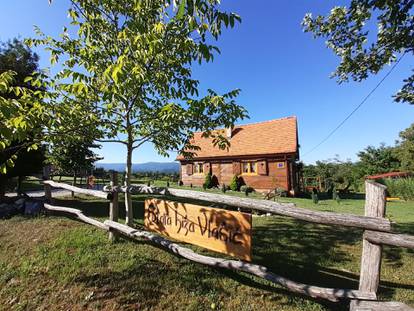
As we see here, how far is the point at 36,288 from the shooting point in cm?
392

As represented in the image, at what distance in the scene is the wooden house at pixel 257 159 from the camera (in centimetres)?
1950

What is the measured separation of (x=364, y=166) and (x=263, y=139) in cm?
2019

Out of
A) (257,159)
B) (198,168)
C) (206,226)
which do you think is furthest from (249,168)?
(206,226)

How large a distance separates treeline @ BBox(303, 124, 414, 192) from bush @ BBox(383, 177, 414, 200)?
5.83m

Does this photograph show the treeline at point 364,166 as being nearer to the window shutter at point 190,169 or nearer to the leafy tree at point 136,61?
the window shutter at point 190,169

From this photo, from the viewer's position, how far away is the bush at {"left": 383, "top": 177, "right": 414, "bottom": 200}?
19.0 m

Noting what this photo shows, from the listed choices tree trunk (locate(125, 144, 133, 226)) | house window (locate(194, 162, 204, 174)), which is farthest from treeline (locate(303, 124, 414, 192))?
tree trunk (locate(125, 144, 133, 226))

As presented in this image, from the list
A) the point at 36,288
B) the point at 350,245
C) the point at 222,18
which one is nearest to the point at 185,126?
the point at 222,18

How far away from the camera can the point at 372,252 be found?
2.56m

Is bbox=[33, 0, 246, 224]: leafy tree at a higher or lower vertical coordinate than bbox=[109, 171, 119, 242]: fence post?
higher

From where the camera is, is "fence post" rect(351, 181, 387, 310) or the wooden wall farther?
the wooden wall

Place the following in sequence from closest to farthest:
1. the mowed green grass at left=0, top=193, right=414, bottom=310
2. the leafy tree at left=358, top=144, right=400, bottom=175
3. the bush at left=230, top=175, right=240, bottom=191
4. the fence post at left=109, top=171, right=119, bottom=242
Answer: the mowed green grass at left=0, top=193, right=414, bottom=310 → the fence post at left=109, top=171, right=119, bottom=242 → the bush at left=230, top=175, right=240, bottom=191 → the leafy tree at left=358, top=144, right=400, bottom=175

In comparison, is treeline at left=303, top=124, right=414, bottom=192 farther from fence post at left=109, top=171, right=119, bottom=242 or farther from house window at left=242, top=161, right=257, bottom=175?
fence post at left=109, top=171, right=119, bottom=242

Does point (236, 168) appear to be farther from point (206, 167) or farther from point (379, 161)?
point (379, 161)
